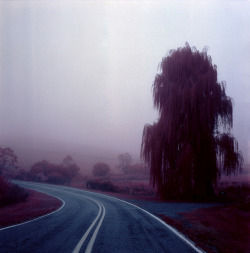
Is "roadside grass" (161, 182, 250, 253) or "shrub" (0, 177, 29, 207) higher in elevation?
"roadside grass" (161, 182, 250, 253)

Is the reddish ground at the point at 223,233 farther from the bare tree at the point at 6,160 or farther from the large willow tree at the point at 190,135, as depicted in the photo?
the bare tree at the point at 6,160

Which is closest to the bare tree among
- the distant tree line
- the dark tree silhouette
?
the distant tree line

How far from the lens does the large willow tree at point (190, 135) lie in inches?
898

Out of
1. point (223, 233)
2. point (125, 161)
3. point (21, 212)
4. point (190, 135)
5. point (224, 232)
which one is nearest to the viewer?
point (223, 233)

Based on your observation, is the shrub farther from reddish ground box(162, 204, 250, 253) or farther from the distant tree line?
the distant tree line

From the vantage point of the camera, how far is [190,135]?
23.5 meters

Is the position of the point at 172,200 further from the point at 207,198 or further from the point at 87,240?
the point at 87,240

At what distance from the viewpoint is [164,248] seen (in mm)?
6582

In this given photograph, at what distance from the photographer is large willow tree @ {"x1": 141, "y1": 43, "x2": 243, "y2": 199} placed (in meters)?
22.8

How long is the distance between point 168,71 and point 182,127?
5950 mm

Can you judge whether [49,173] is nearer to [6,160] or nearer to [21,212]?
[6,160]

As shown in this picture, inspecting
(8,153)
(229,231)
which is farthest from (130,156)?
(229,231)

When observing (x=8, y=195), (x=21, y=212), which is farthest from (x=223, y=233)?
(x=8, y=195)

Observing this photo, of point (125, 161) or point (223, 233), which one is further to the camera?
point (125, 161)
